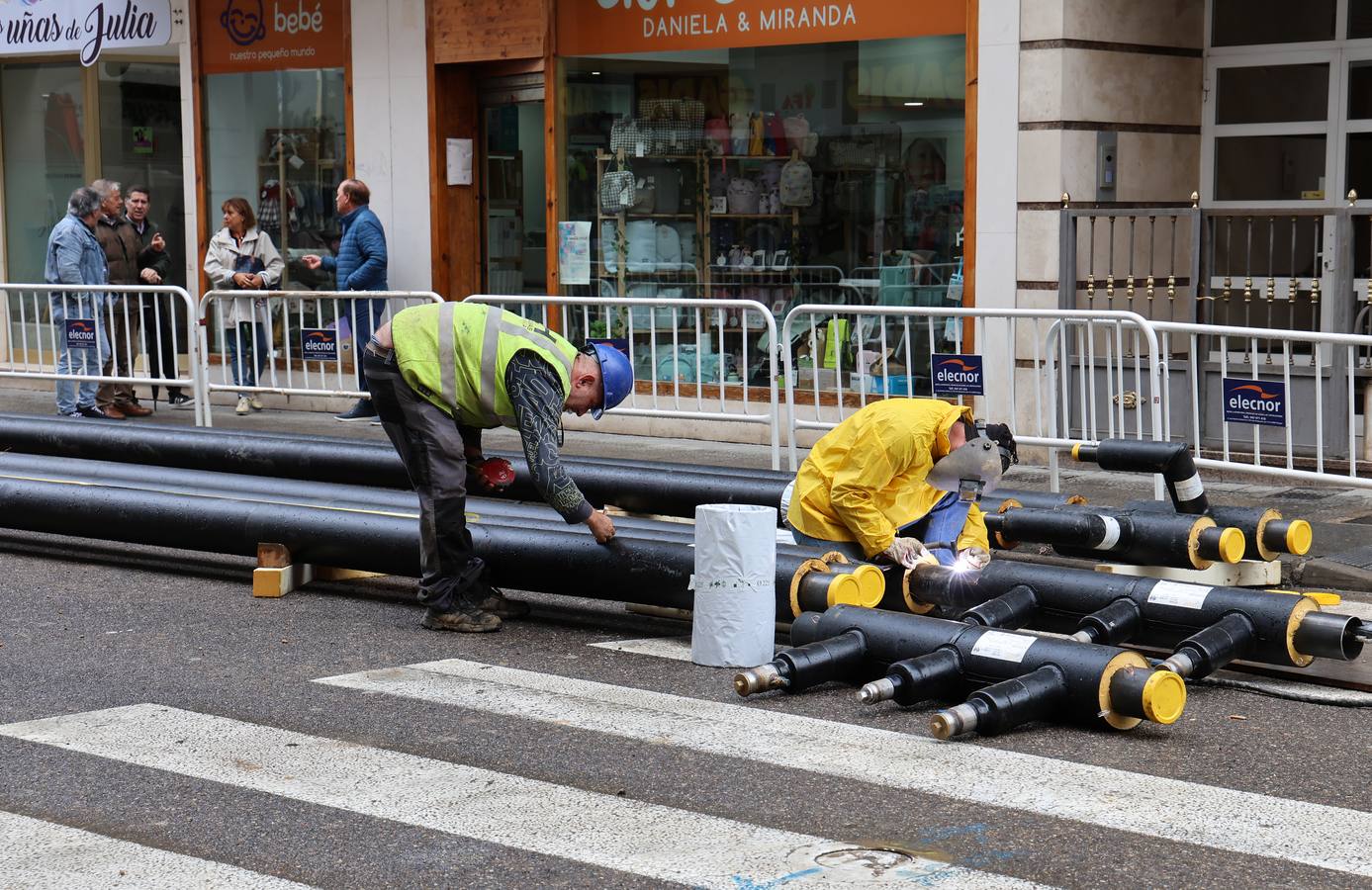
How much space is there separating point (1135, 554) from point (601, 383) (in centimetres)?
236

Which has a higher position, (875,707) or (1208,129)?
(1208,129)

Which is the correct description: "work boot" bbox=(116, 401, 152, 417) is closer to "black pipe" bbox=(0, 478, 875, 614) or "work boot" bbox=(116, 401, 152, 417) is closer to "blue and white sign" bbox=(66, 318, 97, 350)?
"blue and white sign" bbox=(66, 318, 97, 350)

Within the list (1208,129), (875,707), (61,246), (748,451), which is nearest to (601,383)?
(875,707)

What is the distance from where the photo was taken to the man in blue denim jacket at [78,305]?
1391 cm

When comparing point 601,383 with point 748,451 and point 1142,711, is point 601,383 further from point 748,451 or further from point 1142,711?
point 748,451

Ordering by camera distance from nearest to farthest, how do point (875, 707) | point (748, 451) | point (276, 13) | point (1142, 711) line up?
point (1142, 711) < point (875, 707) < point (748, 451) < point (276, 13)

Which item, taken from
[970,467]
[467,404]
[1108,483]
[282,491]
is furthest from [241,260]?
[970,467]

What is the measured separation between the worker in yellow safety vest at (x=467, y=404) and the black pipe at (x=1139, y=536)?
189 cm

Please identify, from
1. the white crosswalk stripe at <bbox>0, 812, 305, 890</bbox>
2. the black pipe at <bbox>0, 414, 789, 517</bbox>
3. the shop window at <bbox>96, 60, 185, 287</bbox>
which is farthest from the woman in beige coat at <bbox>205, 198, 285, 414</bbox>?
the white crosswalk stripe at <bbox>0, 812, 305, 890</bbox>

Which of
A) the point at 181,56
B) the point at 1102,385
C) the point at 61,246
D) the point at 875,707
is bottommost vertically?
the point at 875,707

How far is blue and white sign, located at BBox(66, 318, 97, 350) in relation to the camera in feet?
45.5

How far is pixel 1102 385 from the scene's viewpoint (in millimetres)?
9734

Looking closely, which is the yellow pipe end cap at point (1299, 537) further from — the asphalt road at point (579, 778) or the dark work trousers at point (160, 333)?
the dark work trousers at point (160, 333)

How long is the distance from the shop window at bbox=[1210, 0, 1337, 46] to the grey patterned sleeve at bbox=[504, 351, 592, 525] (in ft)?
26.0
